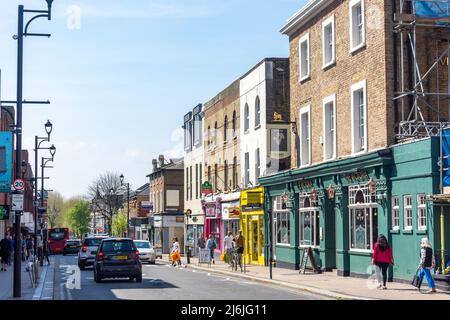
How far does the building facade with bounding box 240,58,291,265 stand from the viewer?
130 feet

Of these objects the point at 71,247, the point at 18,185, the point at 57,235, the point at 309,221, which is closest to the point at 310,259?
the point at 309,221

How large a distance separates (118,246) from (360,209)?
8.92m

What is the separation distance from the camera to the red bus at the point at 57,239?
88.4 m

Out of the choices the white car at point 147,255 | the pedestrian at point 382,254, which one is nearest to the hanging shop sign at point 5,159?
the white car at point 147,255

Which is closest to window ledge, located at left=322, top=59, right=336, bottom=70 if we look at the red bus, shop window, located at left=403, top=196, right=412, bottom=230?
shop window, located at left=403, top=196, right=412, bottom=230

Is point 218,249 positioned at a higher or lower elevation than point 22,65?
lower

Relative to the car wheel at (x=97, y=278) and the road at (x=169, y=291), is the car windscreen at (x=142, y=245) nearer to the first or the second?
the road at (x=169, y=291)

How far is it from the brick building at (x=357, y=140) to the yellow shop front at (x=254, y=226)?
3.97 meters

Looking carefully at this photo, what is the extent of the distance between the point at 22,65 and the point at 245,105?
85.9 ft

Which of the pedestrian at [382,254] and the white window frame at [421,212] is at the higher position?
the white window frame at [421,212]

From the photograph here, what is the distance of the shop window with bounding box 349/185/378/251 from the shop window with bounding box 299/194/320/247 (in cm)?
362

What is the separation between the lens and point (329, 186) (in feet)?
102
